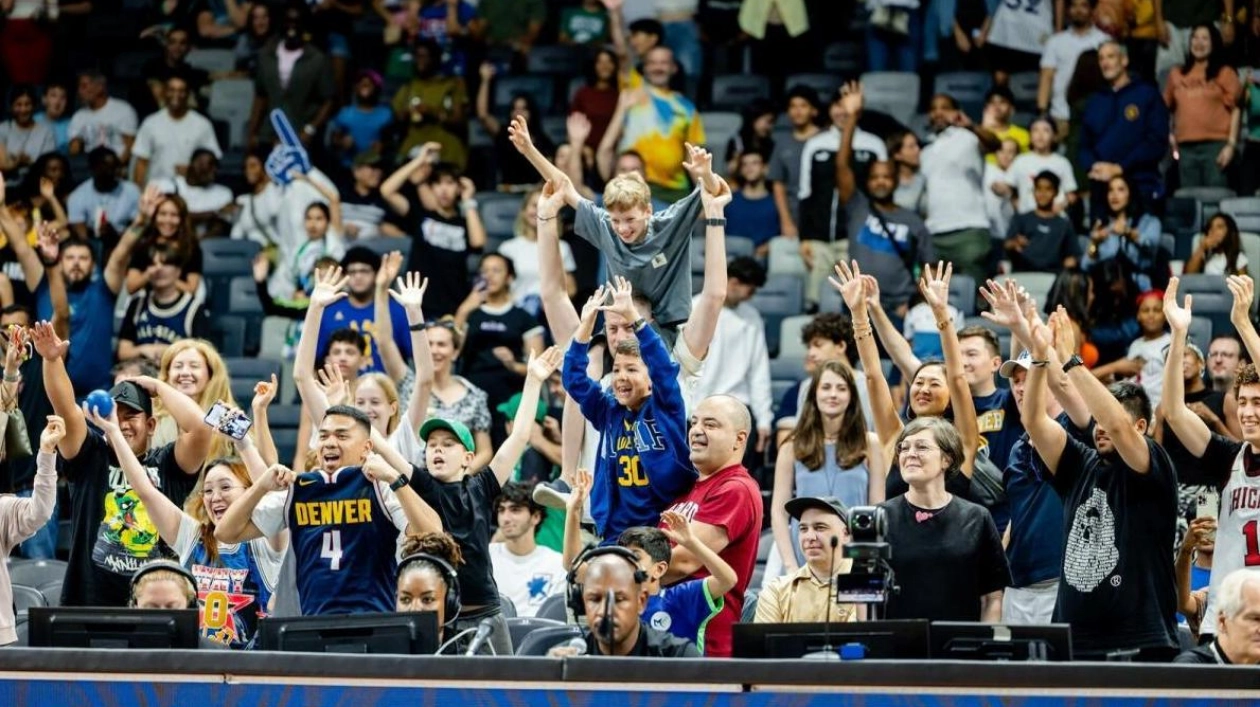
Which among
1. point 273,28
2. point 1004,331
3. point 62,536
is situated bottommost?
point 62,536

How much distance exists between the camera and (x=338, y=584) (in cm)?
726

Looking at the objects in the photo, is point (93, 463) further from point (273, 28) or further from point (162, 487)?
point (273, 28)

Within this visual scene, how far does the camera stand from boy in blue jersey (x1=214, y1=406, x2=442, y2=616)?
723 cm

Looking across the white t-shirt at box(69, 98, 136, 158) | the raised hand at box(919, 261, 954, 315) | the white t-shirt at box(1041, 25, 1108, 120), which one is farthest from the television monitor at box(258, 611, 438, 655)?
the white t-shirt at box(69, 98, 136, 158)

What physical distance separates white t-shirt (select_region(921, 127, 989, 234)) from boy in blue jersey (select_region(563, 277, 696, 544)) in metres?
5.94

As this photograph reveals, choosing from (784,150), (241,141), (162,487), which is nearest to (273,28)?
(241,141)

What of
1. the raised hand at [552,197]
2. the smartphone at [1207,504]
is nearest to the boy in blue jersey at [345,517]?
the raised hand at [552,197]

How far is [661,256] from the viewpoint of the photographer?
8070mm

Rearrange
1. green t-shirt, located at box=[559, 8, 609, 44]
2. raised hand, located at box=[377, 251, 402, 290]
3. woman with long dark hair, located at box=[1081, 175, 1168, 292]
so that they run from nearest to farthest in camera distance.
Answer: raised hand, located at box=[377, 251, 402, 290]
woman with long dark hair, located at box=[1081, 175, 1168, 292]
green t-shirt, located at box=[559, 8, 609, 44]

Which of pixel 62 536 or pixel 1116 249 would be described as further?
pixel 1116 249

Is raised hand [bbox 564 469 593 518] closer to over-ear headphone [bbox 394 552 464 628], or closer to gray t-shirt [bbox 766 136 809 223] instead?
over-ear headphone [bbox 394 552 464 628]

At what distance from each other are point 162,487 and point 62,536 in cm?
260

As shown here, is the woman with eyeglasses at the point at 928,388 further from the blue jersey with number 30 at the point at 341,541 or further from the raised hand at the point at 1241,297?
the blue jersey with number 30 at the point at 341,541

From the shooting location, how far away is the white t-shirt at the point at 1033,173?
13414 mm
